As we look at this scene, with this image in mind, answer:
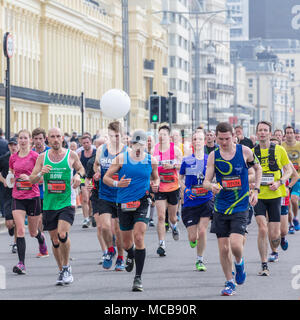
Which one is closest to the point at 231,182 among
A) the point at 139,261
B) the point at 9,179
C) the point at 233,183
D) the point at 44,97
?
the point at 233,183

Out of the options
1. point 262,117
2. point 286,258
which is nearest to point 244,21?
point 286,258

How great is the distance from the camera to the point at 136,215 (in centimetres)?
1184

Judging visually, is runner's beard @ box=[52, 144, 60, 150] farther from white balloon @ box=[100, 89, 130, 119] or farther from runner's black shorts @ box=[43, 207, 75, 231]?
white balloon @ box=[100, 89, 130, 119]

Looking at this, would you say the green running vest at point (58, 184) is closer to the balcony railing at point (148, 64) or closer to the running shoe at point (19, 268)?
the running shoe at point (19, 268)

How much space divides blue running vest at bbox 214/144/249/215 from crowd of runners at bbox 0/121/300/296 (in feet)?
0.03

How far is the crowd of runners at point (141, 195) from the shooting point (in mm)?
11164

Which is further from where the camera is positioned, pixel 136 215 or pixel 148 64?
pixel 148 64

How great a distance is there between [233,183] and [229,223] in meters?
0.43

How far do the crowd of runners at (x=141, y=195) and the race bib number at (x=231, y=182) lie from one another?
1cm

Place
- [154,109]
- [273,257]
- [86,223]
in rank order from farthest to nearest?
[154,109], [86,223], [273,257]

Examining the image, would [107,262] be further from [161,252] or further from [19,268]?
[161,252]

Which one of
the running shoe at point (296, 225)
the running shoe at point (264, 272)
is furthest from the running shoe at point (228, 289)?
the running shoe at point (296, 225)
